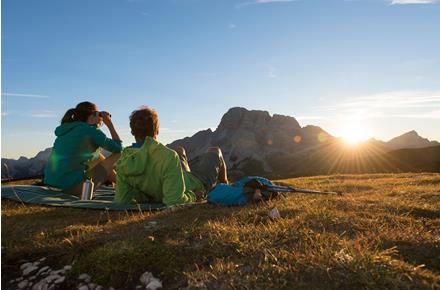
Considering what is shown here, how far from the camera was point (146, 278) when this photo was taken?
520 centimetres

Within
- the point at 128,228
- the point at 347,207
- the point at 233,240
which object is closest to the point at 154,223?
the point at 128,228

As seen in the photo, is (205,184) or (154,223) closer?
(154,223)

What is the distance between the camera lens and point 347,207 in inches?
365

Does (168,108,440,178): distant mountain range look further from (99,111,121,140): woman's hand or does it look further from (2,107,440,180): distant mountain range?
(99,111,121,140): woman's hand

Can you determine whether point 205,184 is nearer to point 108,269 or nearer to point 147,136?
point 147,136

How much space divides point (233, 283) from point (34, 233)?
4.48 metres

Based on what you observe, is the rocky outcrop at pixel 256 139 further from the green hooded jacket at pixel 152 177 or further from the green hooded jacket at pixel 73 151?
the green hooded jacket at pixel 152 177

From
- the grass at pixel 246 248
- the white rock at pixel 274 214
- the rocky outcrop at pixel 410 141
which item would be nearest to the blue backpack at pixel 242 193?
the grass at pixel 246 248

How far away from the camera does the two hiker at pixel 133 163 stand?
1017 cm

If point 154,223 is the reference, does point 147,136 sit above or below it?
above

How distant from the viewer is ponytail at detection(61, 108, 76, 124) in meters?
12.6

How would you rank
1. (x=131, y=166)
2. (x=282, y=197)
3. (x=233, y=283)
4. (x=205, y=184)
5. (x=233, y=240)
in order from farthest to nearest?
(x=205, y=184) → (x=282, y=197) → (x=131, y=166) → (x=233, y=240) → (x=233, y=283)

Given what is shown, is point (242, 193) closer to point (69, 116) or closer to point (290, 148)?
point (69, 116)

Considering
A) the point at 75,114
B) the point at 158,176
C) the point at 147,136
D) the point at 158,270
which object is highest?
the point at 75,114
